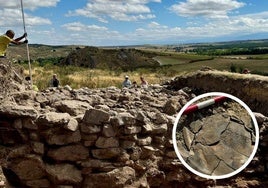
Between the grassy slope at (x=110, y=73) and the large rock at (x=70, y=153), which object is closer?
the large rock at (x=70, y=153)

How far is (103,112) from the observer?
7.85 metres

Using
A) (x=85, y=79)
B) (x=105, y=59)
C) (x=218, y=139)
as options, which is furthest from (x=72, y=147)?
(x=105, y=59)

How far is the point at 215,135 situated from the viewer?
15.9 feet

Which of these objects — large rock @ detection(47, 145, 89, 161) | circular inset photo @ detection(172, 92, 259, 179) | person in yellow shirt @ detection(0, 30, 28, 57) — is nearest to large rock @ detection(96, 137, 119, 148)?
large rock @ detection(47, 145, 89, 161)

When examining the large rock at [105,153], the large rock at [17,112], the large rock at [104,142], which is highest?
the large rock at [17,112]

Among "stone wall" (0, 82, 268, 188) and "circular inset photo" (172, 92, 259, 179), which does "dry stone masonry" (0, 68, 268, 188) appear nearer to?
"stone wall" (0, 82, 268, 188)

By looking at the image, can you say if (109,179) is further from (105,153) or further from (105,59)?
(105,59)

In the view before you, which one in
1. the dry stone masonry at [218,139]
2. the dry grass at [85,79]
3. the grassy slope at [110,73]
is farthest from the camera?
the grassy slope at [110,73]

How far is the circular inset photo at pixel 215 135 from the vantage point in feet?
15.9

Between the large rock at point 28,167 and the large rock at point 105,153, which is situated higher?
the large rock at point 105,153

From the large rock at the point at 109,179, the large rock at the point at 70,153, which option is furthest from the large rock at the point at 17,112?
the large rock at the point at 109,179

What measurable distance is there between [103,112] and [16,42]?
3905 millimetres

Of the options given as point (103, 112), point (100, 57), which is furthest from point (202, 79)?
point (100, 57)

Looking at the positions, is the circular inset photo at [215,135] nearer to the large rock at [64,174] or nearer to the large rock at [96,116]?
the large rock at [96,116]
